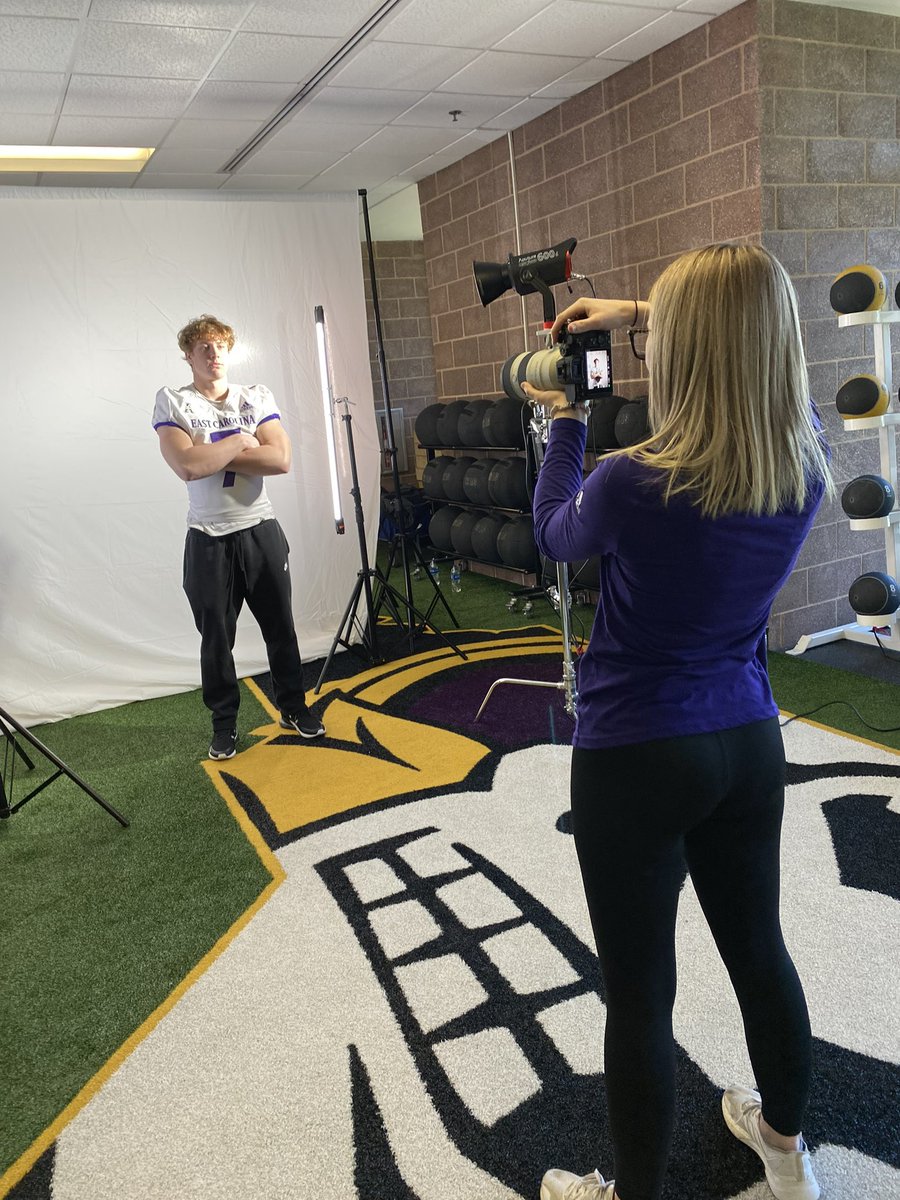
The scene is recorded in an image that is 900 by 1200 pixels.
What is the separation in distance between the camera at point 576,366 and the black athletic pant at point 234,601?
1392mm

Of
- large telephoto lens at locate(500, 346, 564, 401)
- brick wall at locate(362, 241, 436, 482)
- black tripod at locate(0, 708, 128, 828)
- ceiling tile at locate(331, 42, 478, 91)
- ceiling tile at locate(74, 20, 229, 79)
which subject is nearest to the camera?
large telephoto lens at locate(500, 346, 564, 401)

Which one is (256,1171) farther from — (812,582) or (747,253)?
(812,582)

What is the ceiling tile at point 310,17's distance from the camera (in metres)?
3.22

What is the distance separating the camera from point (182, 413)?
10.5ft

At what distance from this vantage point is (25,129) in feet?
14.3

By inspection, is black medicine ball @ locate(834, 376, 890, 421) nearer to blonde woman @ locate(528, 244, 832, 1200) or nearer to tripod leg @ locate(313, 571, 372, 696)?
tripod leg @ locate(313, 571, 372, 696)

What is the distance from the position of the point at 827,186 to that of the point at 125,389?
316 centimetres

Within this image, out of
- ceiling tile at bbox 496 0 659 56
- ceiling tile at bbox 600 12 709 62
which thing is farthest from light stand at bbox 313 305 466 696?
ceiling tile at bbox 600 12 709 62

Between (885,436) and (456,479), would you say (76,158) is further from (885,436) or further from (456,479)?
(885,436)

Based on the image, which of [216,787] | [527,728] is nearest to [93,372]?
[216,787]

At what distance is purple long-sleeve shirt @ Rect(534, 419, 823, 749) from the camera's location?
105 cm

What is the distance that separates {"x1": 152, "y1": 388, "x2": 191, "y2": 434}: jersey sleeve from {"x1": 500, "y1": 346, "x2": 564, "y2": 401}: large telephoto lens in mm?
1281

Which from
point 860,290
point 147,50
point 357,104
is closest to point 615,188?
point 357,104

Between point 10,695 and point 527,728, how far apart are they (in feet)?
7.63
